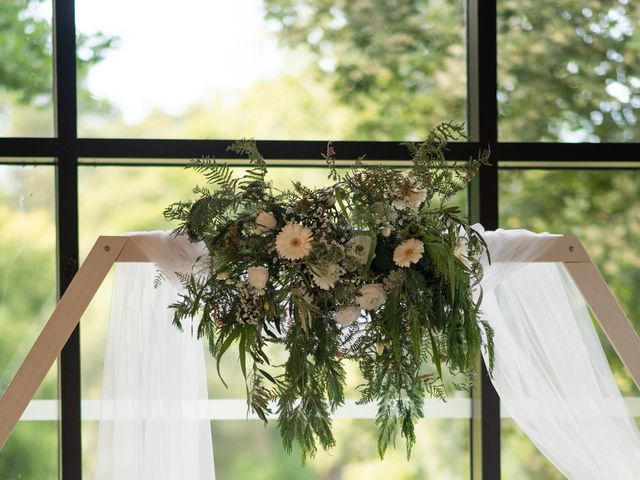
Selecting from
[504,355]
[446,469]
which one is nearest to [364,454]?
[446,469]

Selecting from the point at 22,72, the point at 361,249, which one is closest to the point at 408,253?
the point at 361,249

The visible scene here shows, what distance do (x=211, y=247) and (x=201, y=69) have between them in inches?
52.0

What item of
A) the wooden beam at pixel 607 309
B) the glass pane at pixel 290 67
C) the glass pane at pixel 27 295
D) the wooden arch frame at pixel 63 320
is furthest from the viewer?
the glass pane at pixel 290 67

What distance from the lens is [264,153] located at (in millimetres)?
3057

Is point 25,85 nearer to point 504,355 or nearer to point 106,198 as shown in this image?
point 106,198

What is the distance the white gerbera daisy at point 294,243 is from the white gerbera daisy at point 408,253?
0.23m

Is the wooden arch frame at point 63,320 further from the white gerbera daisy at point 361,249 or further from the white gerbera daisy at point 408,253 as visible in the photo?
the white gerbera daisy at point 408,253

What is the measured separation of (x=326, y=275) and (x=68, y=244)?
135 cm

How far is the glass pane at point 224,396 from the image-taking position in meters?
3.19

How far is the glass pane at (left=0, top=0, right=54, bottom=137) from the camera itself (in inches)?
124

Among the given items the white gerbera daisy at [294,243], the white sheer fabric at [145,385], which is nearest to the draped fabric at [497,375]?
the white sheer fabric at [145,385]

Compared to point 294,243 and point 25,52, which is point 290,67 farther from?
point 294,243

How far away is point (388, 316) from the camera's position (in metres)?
2.11

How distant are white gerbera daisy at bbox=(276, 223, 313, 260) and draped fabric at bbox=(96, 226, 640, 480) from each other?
1.05 ft
